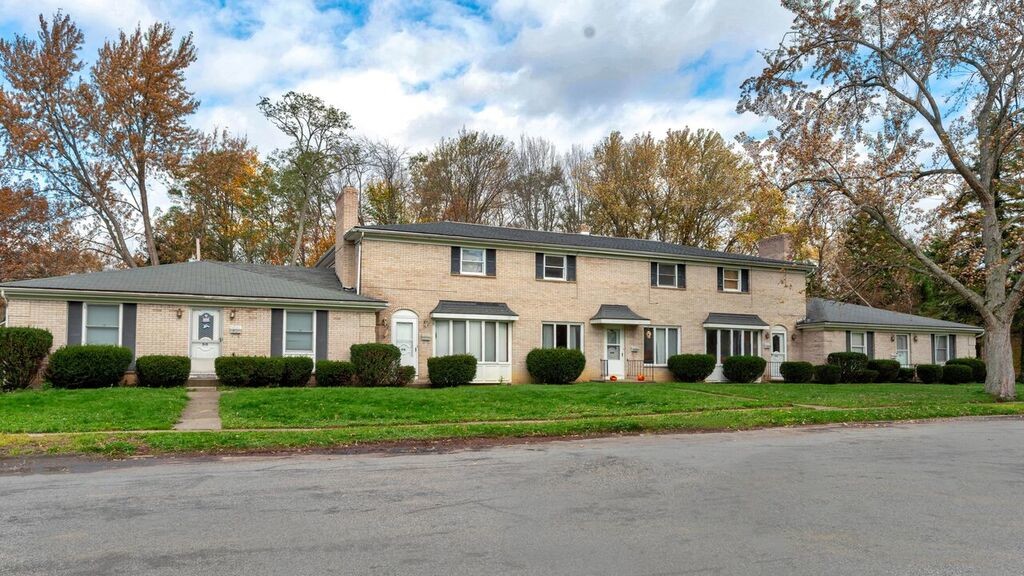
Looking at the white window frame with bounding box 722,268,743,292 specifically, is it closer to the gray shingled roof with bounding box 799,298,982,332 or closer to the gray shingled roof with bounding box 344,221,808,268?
the gray shingled roof with bounding box 344,221,808,268

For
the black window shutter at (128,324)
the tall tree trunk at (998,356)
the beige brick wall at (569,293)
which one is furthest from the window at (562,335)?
the black window shutter at (128,324)

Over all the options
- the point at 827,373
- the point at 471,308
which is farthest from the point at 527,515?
the point at 827,373

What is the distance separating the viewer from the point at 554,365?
2580 centimetres

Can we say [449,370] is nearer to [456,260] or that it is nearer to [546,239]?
[456,260]

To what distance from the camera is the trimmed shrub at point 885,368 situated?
1276 inches

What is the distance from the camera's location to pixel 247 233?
43.0 metres

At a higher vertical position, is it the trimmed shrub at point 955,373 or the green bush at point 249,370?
the green bush at point 249,370

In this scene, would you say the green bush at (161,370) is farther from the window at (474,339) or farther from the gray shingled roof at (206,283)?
the window at (474,339)

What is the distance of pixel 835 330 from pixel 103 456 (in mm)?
29137

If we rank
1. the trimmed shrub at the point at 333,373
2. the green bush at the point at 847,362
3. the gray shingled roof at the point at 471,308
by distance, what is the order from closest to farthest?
the trimmed shrub at the point at 333,373
the gray shingled roof at the point at 471,308
the green bush at the point at 847,362

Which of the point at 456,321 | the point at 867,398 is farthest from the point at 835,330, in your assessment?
the point at 456,321

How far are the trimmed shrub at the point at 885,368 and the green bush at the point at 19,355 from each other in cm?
3050

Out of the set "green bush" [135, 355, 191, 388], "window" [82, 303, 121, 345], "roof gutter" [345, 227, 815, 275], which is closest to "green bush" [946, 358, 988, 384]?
"roof gutter" [345, 227, 815, 275]

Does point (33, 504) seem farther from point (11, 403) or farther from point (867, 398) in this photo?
point (867, 398)
